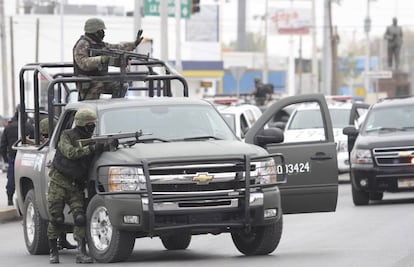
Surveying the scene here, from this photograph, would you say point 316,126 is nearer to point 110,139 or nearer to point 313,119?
point 313,119

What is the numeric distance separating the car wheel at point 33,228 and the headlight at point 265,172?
3.08 m

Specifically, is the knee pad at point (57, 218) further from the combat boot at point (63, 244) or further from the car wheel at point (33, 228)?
the combat boot at point (63, 244)

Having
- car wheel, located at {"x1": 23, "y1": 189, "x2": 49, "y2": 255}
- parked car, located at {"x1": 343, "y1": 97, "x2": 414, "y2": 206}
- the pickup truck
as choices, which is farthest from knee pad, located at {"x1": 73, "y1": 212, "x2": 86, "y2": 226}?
parked car, located at {"x1": 343, "y1": 97, "x2": 414, "y2": 206}

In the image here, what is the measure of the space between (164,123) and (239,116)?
17.4 metres

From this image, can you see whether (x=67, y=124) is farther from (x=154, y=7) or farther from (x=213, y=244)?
(x=154, y=7)

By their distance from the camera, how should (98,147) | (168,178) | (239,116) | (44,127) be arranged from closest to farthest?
1. (168,178)
2. (98,147)
3. (44,127)
4. (239,116)

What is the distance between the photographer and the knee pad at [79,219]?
42.6ft

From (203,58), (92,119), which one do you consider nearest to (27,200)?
(92,119)

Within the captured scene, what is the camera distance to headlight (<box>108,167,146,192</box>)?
40.6ft

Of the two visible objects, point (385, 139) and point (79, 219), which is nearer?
point (79, 219)

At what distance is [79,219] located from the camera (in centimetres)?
1298

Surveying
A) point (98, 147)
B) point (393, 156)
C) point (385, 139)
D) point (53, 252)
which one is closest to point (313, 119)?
point (385, 139)

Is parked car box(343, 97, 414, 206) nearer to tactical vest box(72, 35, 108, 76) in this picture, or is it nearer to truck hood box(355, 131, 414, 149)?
truck hood box(355, 131, 414, 149)

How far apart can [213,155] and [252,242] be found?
148cm
